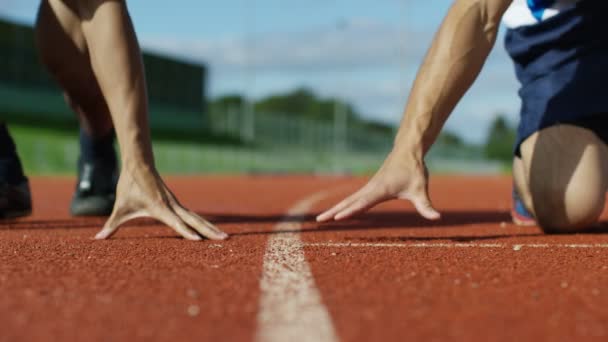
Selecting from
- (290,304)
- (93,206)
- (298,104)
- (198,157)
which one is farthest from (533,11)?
(298,104)

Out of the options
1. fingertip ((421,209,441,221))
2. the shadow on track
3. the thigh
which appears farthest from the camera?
the thigh

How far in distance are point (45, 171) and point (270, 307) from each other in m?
19.2

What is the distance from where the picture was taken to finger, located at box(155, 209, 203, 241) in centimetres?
263

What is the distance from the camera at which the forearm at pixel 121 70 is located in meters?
2.77

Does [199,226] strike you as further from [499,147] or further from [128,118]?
[499,147]

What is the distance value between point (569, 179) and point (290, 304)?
2256 millimetres

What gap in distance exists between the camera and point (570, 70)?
11.6 ft

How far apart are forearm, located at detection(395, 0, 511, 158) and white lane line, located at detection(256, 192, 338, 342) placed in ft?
2.14

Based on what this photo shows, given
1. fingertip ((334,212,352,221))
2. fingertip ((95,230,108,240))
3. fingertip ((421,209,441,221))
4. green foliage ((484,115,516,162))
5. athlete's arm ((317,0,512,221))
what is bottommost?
green foliage ((484,115,516,162))

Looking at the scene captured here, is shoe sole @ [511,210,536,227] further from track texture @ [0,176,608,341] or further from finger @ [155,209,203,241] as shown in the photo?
finger @ [155,209,203,241]

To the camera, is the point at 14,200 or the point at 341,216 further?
the point at 14,200

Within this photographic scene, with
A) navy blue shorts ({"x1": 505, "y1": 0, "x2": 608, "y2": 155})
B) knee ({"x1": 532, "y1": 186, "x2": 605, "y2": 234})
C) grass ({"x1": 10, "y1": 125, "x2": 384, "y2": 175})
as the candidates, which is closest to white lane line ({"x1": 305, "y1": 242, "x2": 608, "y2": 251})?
knee ({"x1": 532, "y1": 186, "x2": 605, "y2": 234})

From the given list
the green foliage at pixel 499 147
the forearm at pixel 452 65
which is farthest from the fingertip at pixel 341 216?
the green foliage at pixel 499 147

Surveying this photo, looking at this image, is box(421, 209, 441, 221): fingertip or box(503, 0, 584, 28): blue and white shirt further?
box(503, 0, 584, 28): blue and white shirt
